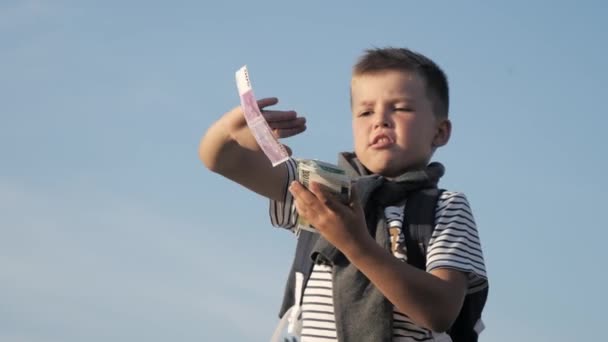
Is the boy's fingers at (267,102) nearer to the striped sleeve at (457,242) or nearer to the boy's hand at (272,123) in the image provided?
the boy's hand at (272,123)

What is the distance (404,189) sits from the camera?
5.68 metres

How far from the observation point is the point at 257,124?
16.4 feet

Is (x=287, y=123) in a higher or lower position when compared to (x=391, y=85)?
lower

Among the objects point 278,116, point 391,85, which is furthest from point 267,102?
point 391,85

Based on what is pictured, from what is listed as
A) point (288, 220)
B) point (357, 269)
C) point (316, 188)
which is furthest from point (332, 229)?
point (288, 220)

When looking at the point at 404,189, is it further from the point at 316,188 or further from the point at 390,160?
the point at 316,188

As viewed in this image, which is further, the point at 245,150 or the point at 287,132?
the point at 245,150

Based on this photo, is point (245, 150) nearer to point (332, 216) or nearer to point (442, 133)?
point (332, 216)

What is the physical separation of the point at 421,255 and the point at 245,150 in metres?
1.11

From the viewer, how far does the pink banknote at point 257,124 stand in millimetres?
4859

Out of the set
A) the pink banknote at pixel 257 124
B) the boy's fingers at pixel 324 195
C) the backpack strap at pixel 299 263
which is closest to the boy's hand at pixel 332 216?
the boy's fingers at pixel 324 195

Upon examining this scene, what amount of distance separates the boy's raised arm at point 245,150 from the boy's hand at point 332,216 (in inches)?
25.9

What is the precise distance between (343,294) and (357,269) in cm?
15

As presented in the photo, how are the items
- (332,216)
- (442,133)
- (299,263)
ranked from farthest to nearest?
(442,133) → (299,263) → (332,216)
